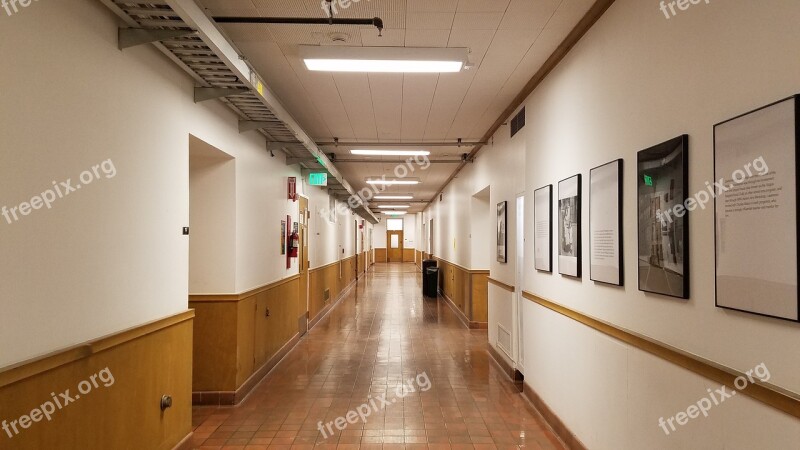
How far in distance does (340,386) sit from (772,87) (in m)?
4.61

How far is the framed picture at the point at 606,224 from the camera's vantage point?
2.79 m

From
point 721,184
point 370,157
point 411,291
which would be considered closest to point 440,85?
point 721,184

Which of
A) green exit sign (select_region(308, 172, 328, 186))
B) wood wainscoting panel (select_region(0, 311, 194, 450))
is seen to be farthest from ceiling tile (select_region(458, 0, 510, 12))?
green exit sign (select_region(308, 172, 328, 186))

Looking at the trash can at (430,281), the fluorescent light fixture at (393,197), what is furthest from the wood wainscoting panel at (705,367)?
the fluorescent light fixture at (393,197)

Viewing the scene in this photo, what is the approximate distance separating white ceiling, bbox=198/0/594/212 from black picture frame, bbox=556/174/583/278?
1137 millimetres

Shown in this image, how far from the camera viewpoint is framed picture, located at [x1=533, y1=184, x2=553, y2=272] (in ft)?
13.4

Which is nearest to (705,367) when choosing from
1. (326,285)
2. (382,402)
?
(382,402)

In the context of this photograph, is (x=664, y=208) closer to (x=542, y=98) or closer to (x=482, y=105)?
(x=542, y=98)

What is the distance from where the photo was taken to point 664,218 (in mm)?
2299

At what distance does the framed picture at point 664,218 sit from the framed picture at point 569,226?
33.7 inches

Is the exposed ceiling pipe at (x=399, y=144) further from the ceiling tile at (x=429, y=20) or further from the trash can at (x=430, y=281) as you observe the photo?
the trash can at (x=430, y=281)

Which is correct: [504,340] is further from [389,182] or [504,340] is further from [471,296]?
[389,182]

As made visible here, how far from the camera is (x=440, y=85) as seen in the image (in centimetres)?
451

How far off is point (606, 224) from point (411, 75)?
223cm
